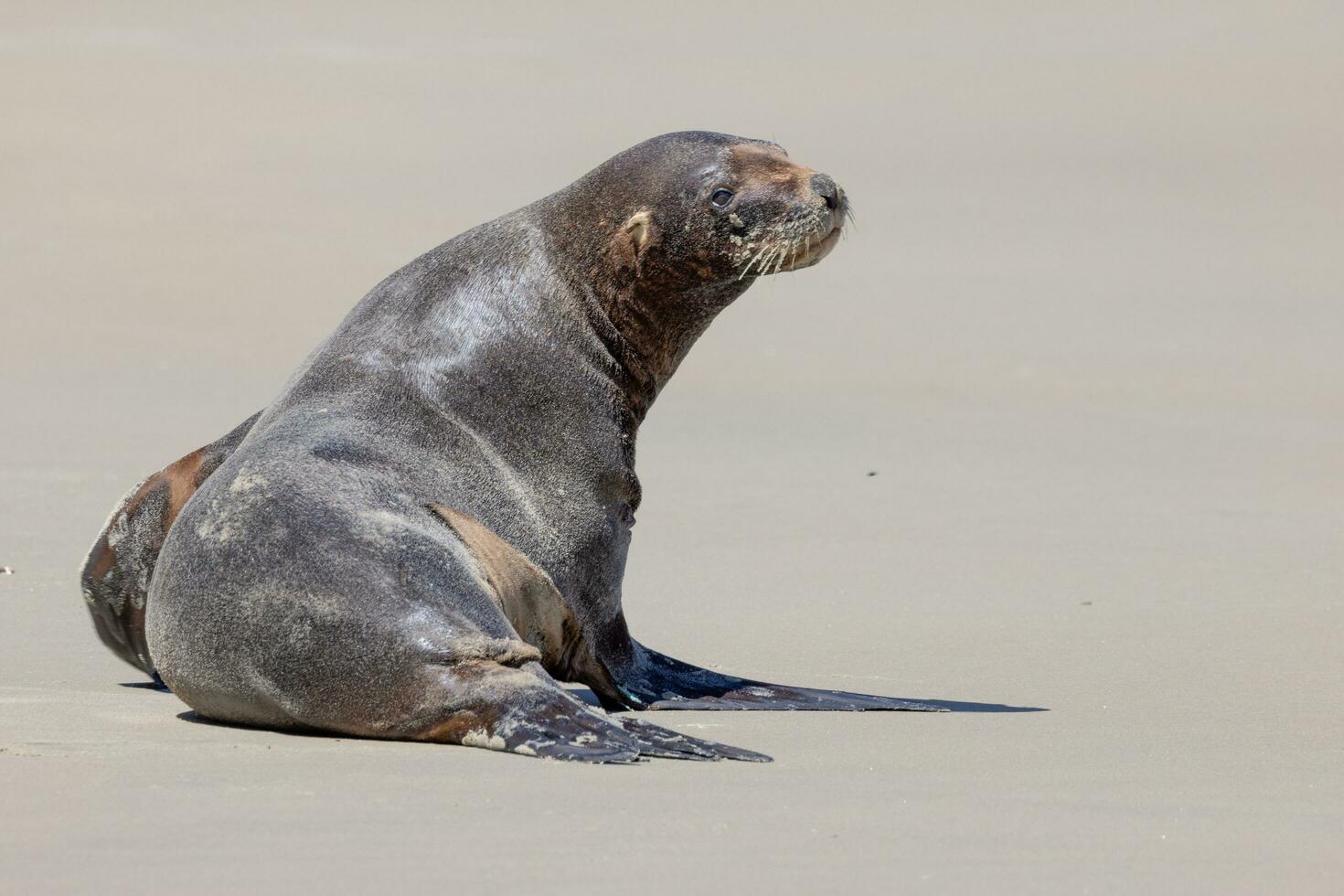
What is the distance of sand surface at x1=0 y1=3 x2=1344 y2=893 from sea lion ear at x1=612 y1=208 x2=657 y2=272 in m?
1.48

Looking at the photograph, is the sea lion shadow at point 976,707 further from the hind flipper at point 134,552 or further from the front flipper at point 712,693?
the hind flipper at point 134,552

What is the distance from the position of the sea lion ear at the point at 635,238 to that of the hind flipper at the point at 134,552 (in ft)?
4.27

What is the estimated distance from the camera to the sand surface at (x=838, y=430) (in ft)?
15.9

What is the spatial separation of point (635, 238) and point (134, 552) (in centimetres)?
193

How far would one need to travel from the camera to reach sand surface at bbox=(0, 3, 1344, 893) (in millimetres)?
4836

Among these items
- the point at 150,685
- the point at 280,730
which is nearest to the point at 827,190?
the point at 280,730

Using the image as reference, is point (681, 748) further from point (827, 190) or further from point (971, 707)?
point (827, 190)

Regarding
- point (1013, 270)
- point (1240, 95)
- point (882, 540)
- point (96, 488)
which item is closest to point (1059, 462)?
point (882, 540)

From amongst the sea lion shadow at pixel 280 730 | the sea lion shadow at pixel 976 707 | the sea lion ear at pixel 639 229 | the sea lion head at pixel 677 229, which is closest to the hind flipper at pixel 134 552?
the sea lion shadow at pixel 280 730

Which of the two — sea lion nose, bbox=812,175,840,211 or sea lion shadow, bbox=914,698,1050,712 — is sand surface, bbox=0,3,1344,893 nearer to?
sea lion shadow, bbox=914,698,1050,712

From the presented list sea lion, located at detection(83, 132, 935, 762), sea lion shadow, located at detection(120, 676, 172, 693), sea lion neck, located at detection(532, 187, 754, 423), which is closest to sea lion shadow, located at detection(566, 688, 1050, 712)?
sea lion, located at detection(83, 132, 935, 762)

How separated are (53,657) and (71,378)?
11727 millimetres

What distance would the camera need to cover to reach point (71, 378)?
19.3 metres

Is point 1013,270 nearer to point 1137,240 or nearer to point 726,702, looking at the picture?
point 1137,240
